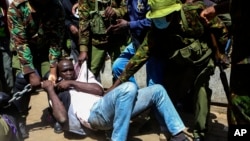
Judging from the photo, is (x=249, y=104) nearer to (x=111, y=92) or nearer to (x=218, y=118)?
(x=111, y=92)

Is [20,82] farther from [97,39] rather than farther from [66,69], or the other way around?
[97,39]

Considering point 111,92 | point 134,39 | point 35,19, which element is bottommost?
point 111,92

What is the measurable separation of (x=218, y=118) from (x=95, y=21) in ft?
6.11

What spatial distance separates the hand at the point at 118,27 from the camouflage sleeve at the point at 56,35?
1.79 feet

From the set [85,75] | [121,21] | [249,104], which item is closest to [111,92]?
[85,75]

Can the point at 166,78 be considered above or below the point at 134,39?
below

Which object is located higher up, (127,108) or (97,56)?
A: (97,56)

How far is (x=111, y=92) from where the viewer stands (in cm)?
433

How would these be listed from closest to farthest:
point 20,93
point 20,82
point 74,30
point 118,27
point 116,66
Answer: point 20,93 < point 20,82 < point 116,66 < point 118,27 < point 74,30

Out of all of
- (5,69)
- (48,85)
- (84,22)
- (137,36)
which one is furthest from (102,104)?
(5,69)

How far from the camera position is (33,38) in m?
4.91

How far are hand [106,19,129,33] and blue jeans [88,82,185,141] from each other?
3.23ft

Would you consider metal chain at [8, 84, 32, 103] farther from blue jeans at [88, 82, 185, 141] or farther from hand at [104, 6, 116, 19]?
hand at [104, 6, 116, 19]

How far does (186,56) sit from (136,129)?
1.18m
